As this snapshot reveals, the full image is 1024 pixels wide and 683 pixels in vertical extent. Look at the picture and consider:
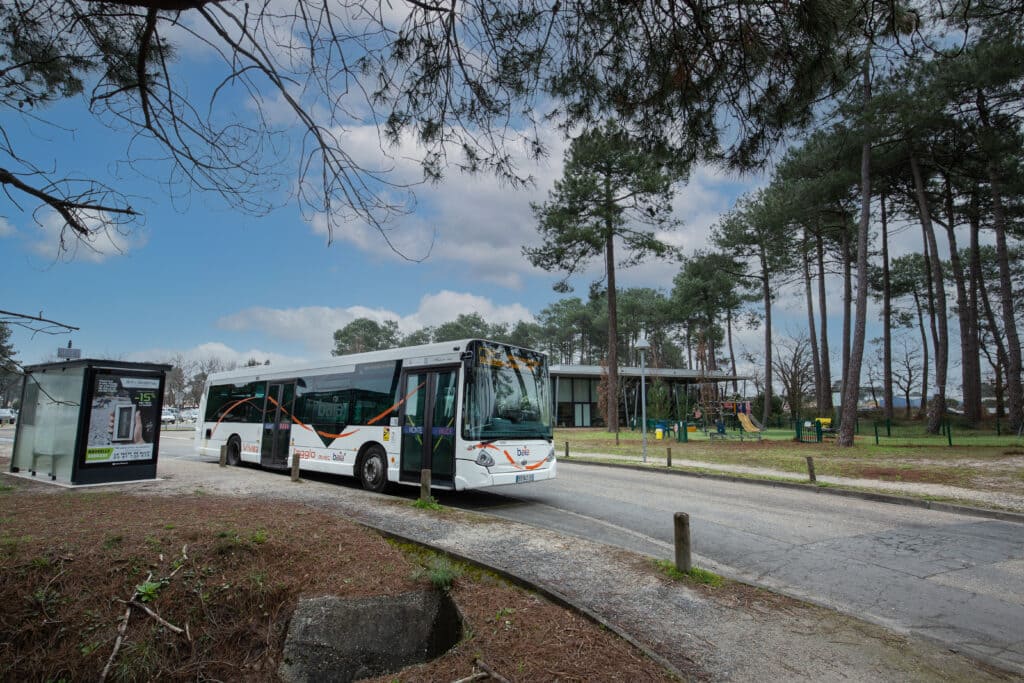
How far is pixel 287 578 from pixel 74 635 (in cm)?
173

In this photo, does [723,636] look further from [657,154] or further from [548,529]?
[657,154]

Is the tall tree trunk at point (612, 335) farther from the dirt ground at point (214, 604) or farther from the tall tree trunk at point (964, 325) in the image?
the dirt ground at point (214, 604)

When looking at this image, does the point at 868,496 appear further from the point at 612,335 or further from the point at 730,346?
the point at 730,346

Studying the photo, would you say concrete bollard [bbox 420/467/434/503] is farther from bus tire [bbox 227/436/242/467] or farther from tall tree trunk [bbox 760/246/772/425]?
tall tree trunk [bbox 760/246/772/425]

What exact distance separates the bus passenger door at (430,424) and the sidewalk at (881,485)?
8.24m

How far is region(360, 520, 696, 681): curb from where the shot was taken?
11.9 ft

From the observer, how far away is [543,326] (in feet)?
248

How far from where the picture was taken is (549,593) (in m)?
4.65

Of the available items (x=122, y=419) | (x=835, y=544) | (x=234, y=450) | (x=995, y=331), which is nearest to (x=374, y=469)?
(x=122, y=419)

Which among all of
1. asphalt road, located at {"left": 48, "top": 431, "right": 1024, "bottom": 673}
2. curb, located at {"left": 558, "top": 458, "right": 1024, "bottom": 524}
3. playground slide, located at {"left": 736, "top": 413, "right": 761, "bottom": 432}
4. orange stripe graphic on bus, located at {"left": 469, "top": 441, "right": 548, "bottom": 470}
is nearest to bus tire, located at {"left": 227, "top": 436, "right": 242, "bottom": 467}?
asphalt road, located at {"left": 48, "top": 431, "right": 1024, "bottom": 673}

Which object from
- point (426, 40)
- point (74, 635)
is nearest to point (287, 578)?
point (74, 635)

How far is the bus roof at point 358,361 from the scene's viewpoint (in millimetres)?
9969

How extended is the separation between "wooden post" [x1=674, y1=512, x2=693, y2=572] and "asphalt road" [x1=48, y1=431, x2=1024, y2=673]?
→ 0.73m

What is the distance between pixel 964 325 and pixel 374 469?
3431cm
